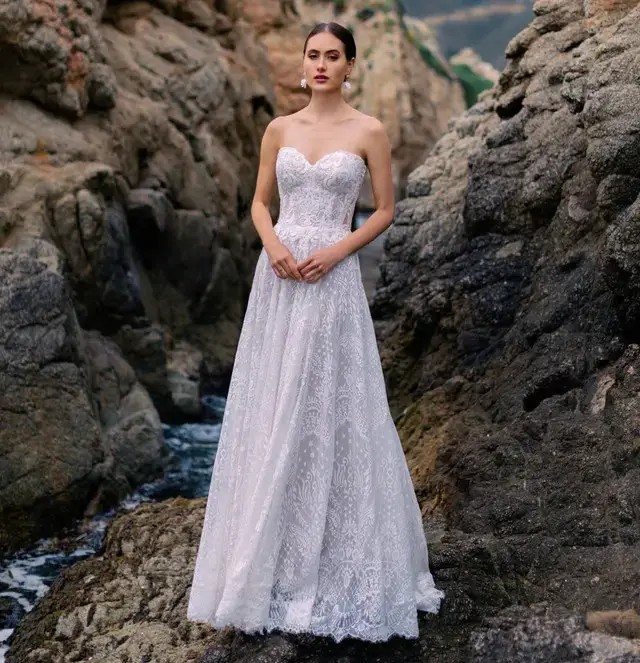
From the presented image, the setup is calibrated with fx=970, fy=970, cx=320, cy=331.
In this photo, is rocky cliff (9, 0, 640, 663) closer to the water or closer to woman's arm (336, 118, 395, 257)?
the water

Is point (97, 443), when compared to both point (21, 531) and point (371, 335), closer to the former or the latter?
point (21, 531)

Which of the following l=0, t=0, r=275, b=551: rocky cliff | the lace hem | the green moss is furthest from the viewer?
the green moss

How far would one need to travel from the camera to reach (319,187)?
411 cm

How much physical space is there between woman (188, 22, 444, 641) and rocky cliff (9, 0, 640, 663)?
0.67ft

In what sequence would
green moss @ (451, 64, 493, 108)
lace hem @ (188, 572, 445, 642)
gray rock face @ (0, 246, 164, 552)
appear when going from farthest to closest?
green moss @ (451, 64, 493, 108), gray rock face @ (0, 246, 164, 552), lace hem @ (188, 572, 445, 642)

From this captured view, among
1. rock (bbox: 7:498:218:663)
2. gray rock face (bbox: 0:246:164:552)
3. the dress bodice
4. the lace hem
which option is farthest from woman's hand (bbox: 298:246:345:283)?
gray rock face (bbox: 0:246:164:552)

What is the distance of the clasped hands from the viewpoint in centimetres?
405

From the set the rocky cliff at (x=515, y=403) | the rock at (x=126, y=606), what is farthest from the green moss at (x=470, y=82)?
the rock at (x=126, y=606)

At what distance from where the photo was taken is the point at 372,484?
406cm

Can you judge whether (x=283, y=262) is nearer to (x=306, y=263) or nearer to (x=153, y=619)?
(x=306, y=263)

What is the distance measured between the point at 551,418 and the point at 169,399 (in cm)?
609

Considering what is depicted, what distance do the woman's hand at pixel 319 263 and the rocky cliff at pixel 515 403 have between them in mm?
1478

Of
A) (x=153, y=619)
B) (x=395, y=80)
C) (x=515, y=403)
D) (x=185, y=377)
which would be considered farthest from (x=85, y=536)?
(x=395, y=80)

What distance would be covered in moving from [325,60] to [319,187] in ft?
1.74
